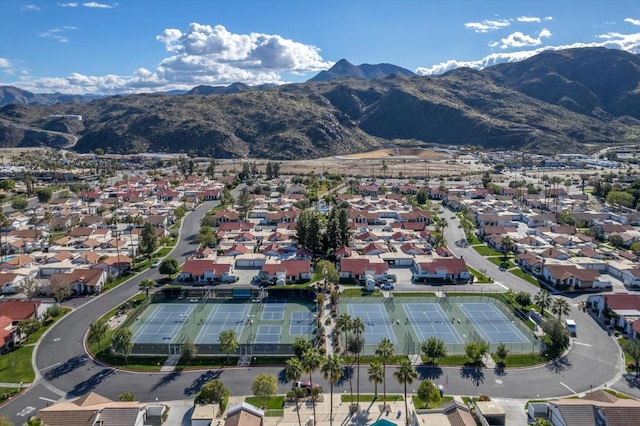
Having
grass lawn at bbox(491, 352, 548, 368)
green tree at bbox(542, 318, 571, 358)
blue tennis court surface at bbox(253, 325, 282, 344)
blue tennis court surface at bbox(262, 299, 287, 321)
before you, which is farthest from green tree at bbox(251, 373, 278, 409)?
green tree at bbox(542, 318, 571, 358)

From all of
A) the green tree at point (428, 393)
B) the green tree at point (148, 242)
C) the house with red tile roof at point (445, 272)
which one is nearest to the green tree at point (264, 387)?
the green tree at point (428, 393)

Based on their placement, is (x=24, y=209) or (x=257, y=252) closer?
(x=257, y=252)

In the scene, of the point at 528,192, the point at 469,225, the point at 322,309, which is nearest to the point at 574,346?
the point at 322,309

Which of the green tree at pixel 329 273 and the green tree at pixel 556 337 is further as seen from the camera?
the green tree at pixel 329 273

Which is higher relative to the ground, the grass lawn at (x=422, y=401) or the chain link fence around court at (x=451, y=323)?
the chain link fence around court at (x=451, y=323)

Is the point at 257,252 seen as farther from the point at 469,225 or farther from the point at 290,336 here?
the point at 469,225

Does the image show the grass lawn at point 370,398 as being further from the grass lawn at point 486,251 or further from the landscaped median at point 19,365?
the grass lawn at point 486,251
